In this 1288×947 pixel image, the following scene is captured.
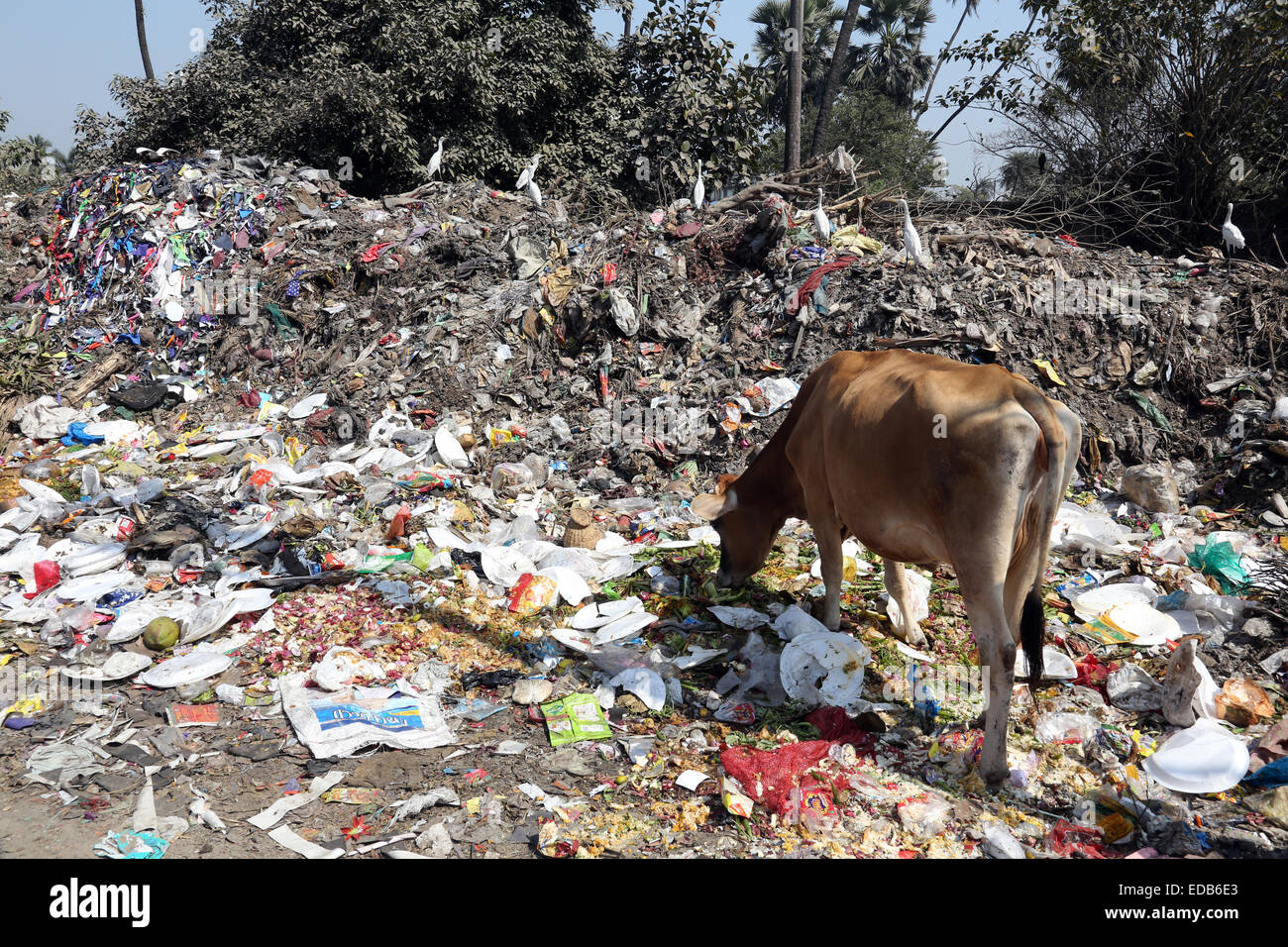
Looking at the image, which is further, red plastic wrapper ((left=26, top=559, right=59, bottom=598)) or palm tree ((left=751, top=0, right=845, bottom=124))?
palm tree ((left=751, top=0, right=845, bottom=124))

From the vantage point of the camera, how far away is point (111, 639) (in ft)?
15.7

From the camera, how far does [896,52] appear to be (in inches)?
1105

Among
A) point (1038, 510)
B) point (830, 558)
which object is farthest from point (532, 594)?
point (1038, 510)

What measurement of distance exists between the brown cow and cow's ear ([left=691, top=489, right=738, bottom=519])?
2.64ft

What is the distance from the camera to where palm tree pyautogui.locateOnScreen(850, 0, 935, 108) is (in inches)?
1086

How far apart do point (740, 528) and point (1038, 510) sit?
2093 millimetres

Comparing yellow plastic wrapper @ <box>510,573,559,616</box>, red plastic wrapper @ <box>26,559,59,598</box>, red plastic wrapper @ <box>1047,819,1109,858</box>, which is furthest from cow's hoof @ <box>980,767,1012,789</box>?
red plastic wrapper @ <box>26,559,59,598</box>

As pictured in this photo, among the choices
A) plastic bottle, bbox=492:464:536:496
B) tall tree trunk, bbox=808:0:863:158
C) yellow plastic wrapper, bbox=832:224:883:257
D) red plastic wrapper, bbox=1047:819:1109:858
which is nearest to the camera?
red plastic wrapper, bbox=1047:819:1109:858

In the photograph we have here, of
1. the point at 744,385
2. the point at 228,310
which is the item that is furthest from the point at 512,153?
the point at 744,385

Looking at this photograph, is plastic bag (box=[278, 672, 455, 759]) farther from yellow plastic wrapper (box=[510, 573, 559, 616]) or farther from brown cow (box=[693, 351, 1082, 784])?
brown cow (box=[693, 351, 1082, 784])

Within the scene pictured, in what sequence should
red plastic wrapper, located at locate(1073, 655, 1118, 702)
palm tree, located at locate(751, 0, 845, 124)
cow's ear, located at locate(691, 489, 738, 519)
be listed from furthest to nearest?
palm tree, located at locate(751, 0, 845, 124), cow's ear, located at locate(691, 489, 738, 519), red plastic wrapper, located at locate(1073, 655, 1118, 702)

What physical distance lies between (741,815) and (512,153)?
538 inches
